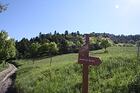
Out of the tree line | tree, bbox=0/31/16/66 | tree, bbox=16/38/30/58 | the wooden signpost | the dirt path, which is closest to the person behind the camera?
the wooden signpost

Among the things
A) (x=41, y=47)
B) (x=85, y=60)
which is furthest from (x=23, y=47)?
(x=85, y=60)

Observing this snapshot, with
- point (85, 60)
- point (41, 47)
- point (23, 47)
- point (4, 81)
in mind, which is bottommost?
point (4, 81)

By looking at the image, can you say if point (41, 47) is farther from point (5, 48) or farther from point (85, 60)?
point (85, 60)

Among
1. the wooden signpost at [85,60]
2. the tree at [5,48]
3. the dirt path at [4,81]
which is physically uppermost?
the wooden signpost at [85,60]

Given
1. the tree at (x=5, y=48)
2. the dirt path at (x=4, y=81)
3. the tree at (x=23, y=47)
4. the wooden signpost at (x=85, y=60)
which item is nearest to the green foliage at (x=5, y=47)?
the tree at (x=5, y=48)

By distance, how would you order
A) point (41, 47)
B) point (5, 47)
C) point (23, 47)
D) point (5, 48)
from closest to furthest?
point (5, 48), point (5, 47), point (41, 47), point (23, 47)

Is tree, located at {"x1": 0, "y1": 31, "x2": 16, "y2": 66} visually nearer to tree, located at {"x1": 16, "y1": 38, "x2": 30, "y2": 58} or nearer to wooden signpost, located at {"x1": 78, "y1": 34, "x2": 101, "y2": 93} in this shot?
tree, located at {"x1": 16, "y1": 38, "x2": 30, "y2": 58}

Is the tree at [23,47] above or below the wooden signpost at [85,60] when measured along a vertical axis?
below

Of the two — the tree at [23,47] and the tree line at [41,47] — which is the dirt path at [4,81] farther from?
the tree at [23,47]

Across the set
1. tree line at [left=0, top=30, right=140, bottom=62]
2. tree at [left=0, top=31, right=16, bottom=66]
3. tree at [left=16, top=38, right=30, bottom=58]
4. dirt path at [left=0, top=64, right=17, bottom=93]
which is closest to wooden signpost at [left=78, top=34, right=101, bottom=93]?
dirt path at [left=0, top=64, right=17, bottom=93]

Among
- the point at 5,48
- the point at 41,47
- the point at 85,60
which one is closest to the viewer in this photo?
the point at 85,60

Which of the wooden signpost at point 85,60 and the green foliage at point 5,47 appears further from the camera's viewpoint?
the green foliage at point 5,47

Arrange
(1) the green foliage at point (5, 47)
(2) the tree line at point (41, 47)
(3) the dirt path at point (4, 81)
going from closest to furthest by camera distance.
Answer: (3) the dirt path at point (4, 81) < (1) the green foliage at point (5, 47) < (2) the tree line at point (41, 47)

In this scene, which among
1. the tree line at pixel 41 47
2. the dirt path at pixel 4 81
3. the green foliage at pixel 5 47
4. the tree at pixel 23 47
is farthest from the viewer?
the tree at pixel 23 47
